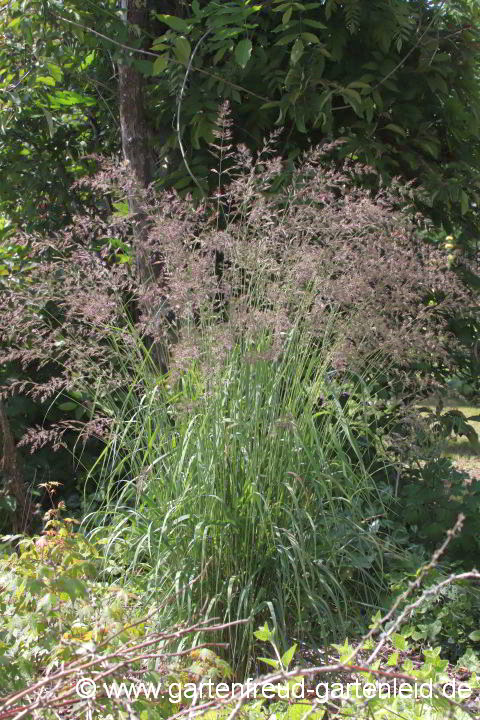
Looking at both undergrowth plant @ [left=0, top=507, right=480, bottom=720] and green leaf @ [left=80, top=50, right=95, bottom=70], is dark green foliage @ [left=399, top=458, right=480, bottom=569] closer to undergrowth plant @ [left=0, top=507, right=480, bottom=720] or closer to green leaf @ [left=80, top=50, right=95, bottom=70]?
Answer: undergrowth plant @ [left=0, top=507, right=480, bottom=720]

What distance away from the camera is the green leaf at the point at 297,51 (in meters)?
3.81

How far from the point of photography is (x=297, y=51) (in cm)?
382

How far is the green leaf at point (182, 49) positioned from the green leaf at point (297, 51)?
20.6 inches

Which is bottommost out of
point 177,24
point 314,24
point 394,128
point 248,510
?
point 248,510

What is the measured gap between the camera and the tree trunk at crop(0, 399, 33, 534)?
410 cm

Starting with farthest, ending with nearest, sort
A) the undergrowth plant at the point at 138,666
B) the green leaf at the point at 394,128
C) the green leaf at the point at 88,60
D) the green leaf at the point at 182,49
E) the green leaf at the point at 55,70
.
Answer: the green leaf at the point at 88,60
the green leaf at the point at 55,70
the green leaf at the point at 394,128
the green leaf at the point at 182,49
the undergrowth plant at the point at 138,666

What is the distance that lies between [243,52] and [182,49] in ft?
1.11

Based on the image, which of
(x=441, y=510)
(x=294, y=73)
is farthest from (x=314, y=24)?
(x=441, y=510)

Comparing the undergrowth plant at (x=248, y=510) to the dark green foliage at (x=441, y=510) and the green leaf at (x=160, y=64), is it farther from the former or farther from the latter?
the green leaf at (x=160, y=64)

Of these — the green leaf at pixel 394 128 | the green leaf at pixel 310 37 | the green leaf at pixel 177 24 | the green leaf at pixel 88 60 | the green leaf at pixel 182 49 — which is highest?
the green leaf at pixel 310 37

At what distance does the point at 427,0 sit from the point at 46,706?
4.11m

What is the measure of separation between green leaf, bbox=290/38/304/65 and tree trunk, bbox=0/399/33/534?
2.27 meters

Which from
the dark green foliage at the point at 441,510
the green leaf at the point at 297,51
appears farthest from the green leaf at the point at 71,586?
the green leaf at the point at 297,51

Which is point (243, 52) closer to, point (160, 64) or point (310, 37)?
point (310, 37)
